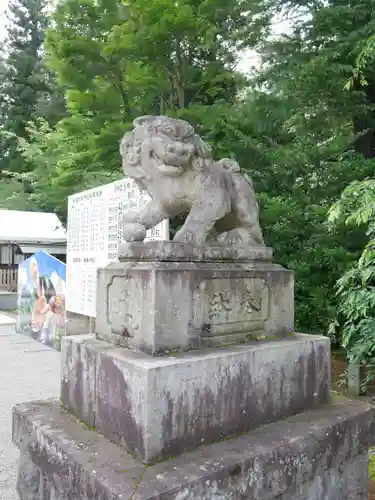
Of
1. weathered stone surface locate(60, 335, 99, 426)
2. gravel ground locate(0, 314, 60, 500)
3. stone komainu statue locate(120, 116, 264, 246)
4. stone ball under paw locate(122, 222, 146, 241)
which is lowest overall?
gravel ground locate(0, 314, 60, 500)

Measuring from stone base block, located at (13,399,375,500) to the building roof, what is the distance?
10997 millimetres

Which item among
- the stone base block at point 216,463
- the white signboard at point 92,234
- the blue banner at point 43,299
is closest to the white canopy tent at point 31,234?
the blue banner at point 43,299

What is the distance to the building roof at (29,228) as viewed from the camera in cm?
1337

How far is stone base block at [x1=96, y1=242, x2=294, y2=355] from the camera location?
1.99m

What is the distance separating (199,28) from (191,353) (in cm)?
467

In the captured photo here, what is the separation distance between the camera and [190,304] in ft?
6.86

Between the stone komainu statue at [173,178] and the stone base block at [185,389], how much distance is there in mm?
676

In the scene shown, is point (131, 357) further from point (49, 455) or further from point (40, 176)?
point (40, 176)

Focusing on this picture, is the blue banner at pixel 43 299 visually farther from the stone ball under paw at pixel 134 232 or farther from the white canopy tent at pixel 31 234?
the white canopy tent at pixel 31 234

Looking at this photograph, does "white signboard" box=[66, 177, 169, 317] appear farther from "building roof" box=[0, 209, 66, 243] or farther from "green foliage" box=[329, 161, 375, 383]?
"building roof" box=[0, 209, 66, 243]

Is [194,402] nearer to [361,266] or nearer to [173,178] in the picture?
[173,178]

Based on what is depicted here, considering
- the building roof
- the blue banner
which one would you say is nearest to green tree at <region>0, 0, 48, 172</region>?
the building roof

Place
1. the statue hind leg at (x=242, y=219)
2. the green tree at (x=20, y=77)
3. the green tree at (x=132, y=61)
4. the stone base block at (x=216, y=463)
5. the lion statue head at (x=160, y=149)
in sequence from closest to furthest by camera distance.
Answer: the stone base block at (x=216, y=463) → the lion statue head at (x=160, y=149) → the statue hind leg at (x=242, y=219) → the green tree at (x=132, y=61) → the green tree at (x=20, y=77)

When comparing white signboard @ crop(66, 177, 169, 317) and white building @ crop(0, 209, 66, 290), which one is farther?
white building @ crop(0, 209, 66, 290)
